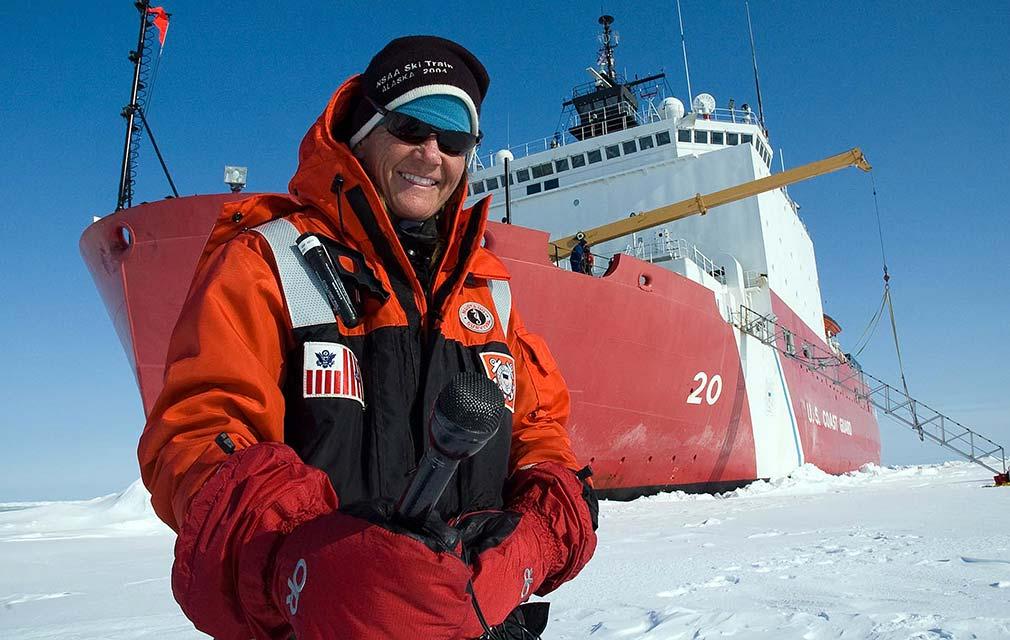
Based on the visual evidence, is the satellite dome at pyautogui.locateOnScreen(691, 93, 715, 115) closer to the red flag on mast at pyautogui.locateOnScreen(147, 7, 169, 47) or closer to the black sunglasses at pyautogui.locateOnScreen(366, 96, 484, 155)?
the red flag on mast at pyautogui.locateOnScreen(147, 7, 169, 47)

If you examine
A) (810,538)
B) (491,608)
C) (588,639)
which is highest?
(491,608)

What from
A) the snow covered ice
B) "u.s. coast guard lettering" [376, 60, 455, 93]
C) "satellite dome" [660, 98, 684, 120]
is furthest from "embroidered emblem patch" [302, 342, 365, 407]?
"satellite dome" [660, 98, 684, 120]

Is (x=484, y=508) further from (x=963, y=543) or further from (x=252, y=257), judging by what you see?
(x=963, y=543)

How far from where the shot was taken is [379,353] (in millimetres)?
1168

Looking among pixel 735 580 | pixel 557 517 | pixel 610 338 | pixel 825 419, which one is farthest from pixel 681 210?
pixel 557 517

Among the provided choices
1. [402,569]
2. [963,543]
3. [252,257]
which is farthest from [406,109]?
[963,543]

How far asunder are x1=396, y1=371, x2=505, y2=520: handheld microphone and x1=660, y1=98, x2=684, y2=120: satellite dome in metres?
14.9

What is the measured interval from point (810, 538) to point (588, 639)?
8.83 ft

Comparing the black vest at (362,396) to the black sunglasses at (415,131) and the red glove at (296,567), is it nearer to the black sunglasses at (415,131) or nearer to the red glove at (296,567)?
the red glove at (296,567)

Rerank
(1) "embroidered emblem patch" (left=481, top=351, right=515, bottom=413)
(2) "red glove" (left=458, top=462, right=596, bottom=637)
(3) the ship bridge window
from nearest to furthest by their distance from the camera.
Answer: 1. (2) "red glove" (left=458, top=462, right=596, bottom=637)
2. (1) "embroidered emblem patch" (left=481, top=351, right=515, bottom=413)
3. (3) the ship bridge window

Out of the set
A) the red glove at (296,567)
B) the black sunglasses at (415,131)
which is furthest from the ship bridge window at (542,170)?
the red glove at (296,567)

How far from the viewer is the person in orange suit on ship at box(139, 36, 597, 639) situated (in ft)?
2.49

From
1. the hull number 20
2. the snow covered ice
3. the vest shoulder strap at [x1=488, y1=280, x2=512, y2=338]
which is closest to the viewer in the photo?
the vest shoulder strap at [x1=488, y1=280, x2=512, y2=338]

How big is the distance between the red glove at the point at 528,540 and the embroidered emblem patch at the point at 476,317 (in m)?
0.31
